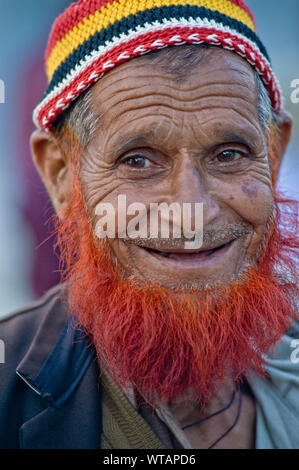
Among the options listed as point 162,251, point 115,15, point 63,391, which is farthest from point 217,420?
point 115,15

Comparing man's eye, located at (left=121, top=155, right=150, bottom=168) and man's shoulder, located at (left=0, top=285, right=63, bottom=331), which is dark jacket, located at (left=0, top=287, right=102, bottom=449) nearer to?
man's shoulder, located at (left=0, top=285, right=63, bottom=331)

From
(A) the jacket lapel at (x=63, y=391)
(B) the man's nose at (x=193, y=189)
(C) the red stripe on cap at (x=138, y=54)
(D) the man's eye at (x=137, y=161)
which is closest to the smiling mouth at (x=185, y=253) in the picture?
(B) the man's nose at (x=193, y=189)

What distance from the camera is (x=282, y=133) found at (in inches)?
80.9

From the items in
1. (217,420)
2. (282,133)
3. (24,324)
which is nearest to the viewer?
(217,420)

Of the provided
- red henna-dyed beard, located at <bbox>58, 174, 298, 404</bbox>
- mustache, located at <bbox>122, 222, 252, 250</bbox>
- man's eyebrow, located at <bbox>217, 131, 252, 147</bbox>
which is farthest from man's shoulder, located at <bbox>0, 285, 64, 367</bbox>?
man's eyebrow, located at <bbox>217, 131, 252, 147</bbox>

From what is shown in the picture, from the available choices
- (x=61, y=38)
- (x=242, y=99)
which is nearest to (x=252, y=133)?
(x=242, y=99)

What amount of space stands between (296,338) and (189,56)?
4.37 ft

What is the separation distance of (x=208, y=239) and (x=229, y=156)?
358mm

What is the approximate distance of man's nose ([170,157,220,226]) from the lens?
144cm

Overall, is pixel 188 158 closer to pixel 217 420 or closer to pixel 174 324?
pixel 174 324

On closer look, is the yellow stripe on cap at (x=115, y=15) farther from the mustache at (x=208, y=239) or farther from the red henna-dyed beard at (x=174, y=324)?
the mustache at (x=208, y=239)

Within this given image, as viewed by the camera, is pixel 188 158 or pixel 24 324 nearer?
pixel 188 158

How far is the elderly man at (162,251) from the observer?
149cm

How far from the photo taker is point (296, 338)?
1.97 metres
